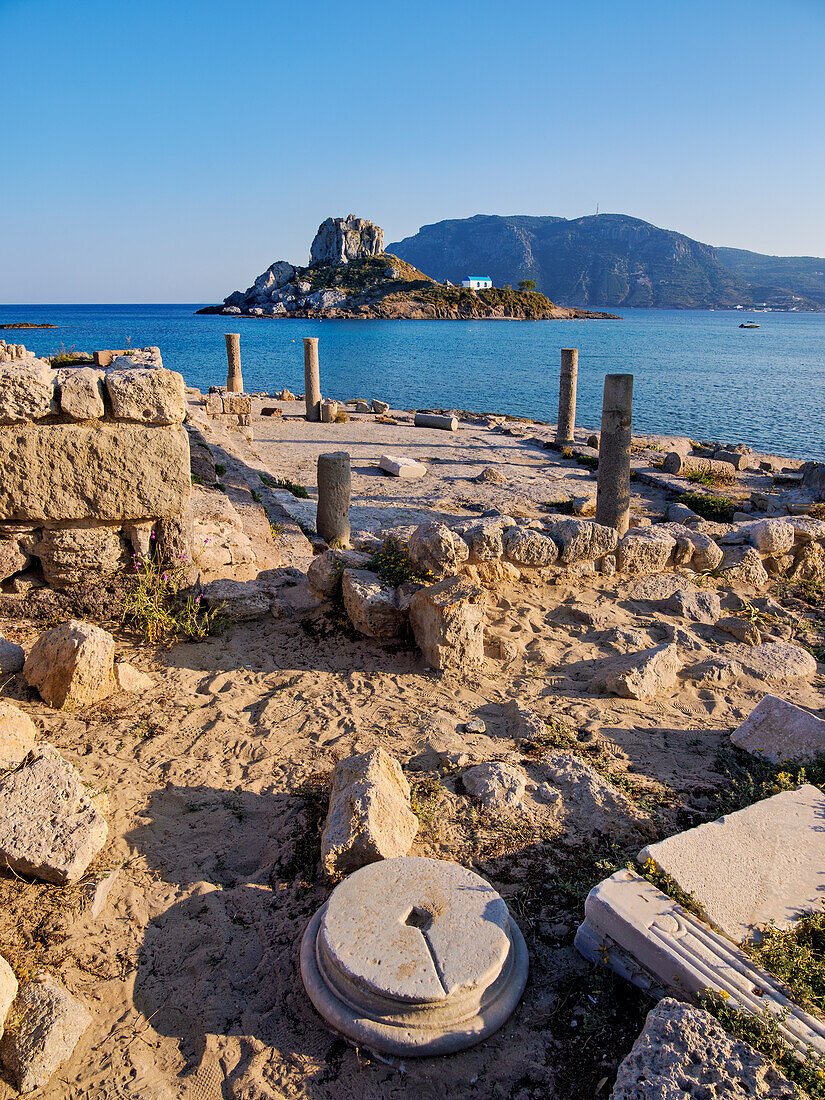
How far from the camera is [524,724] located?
5.04 meters

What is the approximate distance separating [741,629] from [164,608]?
5.42 meters

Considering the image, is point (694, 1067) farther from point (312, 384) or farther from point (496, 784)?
point (312, 384)

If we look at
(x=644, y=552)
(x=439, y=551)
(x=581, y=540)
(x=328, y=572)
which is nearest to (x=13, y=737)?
(x=328, y=572)

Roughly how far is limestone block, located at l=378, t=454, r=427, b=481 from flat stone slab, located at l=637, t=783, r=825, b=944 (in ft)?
39.2

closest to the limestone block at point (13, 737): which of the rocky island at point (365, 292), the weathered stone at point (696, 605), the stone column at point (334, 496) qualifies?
the weathered stone at point (696, 605)

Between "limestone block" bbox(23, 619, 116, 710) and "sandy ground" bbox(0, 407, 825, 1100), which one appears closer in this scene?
"sandy ground" bbox(0, 407, 825, 1100)

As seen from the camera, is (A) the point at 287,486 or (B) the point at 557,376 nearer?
(A) the point at 287,486

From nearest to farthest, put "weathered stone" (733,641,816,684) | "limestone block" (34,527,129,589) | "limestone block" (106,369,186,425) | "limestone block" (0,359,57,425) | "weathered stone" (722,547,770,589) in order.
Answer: "limestone block" (0,359,57,425), "limestone block" (106,369,186,425), "limestone block" (34,527,129,589), "weathered stone" (733,641,816,684), "weathered stone" (722,547,770,589)

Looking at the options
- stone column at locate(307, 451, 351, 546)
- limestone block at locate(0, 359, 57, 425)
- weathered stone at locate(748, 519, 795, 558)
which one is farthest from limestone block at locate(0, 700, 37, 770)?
weathered stone at locate(748, 519, 795, 558)

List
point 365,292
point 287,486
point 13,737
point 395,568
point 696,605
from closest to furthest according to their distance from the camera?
point 13,737 < point 395,568 < point 696,605 < point 287,486 < point 365,292

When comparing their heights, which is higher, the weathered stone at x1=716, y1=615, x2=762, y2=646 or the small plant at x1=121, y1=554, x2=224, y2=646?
the small plant at x1=121, y1=554, x2=224, y2=646

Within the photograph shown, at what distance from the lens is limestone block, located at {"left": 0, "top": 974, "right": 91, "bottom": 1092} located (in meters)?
2.61

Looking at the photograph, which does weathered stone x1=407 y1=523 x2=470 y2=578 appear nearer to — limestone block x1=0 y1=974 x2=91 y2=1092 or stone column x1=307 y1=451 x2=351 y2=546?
stone column x1=307 y1=451 x2=351 y2=546

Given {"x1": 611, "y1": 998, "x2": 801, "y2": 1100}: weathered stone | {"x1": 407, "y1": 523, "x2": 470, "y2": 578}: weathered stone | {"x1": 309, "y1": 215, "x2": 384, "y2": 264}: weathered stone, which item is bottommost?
{"x1": 611, "y1": 998, "x2": 801, "y2": 1100}: weathered stone
